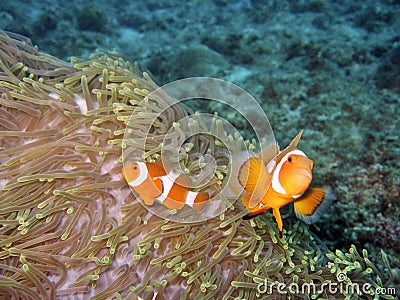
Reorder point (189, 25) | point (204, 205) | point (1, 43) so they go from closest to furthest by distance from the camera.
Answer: point (204, 205)
point (1, 43)
point (189, 25)

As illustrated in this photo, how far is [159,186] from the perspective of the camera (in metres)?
1.58

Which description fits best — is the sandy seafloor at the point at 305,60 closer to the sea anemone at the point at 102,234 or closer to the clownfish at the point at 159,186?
the sea anemone at the point at 102,234

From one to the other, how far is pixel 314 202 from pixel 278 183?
0.87 ft

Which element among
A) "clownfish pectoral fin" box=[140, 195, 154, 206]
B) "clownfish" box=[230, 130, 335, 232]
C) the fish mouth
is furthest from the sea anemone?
the fish mouth

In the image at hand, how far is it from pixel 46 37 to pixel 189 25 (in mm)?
2461

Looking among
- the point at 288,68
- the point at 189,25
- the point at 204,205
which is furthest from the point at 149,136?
the point at 189,25

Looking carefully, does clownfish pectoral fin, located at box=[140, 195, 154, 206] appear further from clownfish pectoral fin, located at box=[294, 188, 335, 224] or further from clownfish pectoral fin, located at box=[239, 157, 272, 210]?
clownfish pectoral fin, located at box=[294, 188, 335, 224]

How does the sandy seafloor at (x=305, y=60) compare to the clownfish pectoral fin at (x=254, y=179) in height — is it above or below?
below

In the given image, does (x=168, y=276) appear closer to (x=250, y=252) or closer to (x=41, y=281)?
(x=250, y=252)

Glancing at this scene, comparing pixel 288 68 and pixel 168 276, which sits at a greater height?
pixel 168 276

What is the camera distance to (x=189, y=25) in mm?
6473

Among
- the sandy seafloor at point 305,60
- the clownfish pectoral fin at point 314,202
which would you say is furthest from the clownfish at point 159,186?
the sandy seafloor at point 305,60

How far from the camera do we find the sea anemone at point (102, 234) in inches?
62.5

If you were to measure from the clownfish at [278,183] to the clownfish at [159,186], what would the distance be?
0.72 ft
